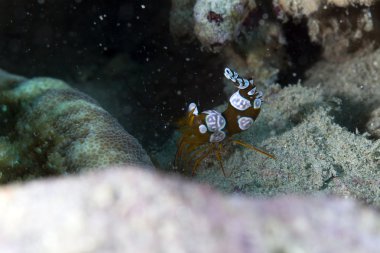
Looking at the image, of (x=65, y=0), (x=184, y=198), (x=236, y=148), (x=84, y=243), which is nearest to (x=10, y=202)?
(x=84, y=243)

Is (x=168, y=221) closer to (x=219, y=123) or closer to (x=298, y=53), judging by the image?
(x=219, y=123)

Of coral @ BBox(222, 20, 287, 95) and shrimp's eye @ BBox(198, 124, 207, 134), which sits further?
coral @ BBox(222, 20, 287, 95)

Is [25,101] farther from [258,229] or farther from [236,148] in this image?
[258,229]

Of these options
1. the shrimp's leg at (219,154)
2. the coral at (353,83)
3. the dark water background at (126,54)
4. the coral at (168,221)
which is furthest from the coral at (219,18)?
the coral at (168,221)

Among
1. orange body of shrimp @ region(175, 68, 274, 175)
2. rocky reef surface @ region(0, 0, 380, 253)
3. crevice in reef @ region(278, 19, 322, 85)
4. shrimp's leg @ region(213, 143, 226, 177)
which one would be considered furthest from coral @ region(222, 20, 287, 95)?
shrimp's leg @ region(213, 143, 226, 177)

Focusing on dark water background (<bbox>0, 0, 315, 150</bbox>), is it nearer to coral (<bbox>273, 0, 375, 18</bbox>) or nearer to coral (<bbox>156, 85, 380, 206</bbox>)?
coral (<bbox>273, 0, 375, 18</bbox>)

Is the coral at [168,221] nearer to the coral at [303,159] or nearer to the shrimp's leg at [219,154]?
the coral at [303,159]
